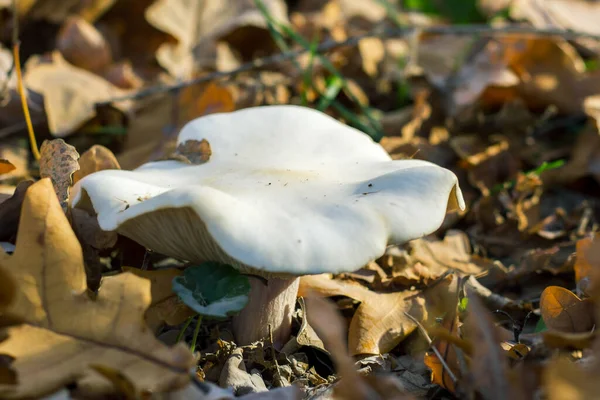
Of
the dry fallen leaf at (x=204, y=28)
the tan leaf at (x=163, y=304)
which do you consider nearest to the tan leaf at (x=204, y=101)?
the dry fallen leaf at (x=204, y=28)

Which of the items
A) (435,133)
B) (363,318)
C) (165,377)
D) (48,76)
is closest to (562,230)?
(435,133)

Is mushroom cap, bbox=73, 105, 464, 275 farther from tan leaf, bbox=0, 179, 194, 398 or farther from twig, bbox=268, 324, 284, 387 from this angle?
twig, bbox=268, 324, 284, 387

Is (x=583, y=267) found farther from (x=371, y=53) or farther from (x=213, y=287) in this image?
(x=371, y=53)

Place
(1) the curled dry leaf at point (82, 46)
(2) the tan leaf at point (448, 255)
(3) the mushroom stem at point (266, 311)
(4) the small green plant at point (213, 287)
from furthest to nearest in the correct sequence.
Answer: (1) the curled dry leaf at point (82, 46)
(2) the tan leaf at point (448, 255)
(3) the mushroom stem at point (266, 311)
(4) the small green plant at point (213, 287)

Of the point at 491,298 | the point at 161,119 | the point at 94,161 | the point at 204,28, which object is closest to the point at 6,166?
the point at 94,161

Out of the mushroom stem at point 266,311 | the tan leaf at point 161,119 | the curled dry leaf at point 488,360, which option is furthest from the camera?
the tan leaf at point 161,119

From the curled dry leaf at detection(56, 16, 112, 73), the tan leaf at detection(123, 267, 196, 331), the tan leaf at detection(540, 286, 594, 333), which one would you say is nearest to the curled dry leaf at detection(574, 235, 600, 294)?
the tan leaf at detection(540, 286, 594, 333)

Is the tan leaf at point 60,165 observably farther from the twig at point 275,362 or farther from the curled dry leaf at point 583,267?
the curled dry leaf at point 583,267
